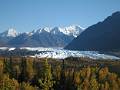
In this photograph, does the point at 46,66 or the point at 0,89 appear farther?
the point at 0,89

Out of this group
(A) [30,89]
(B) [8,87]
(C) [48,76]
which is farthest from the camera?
(A) [30,89]

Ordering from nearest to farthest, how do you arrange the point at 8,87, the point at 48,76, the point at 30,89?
the point at 48,76
the point at 8,87
the point at 30,89

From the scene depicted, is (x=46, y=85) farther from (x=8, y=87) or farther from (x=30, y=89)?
(x=30, y=89)

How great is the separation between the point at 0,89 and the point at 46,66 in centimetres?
3198

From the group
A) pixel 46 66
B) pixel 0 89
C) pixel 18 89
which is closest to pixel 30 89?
pixel 18 89

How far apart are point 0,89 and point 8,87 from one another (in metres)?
4.38

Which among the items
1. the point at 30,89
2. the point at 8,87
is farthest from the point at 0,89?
the point at 30,89

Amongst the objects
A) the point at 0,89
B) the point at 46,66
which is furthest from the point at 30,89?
the point at 46,66

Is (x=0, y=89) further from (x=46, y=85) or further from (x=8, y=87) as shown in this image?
(x=46, y=85)

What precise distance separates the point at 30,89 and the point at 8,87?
55.8m

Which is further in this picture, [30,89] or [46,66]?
[30,89]

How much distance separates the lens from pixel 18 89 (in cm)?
19325

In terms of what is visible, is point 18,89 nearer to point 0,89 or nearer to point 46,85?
point 0,89

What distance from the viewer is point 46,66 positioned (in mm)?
111250
